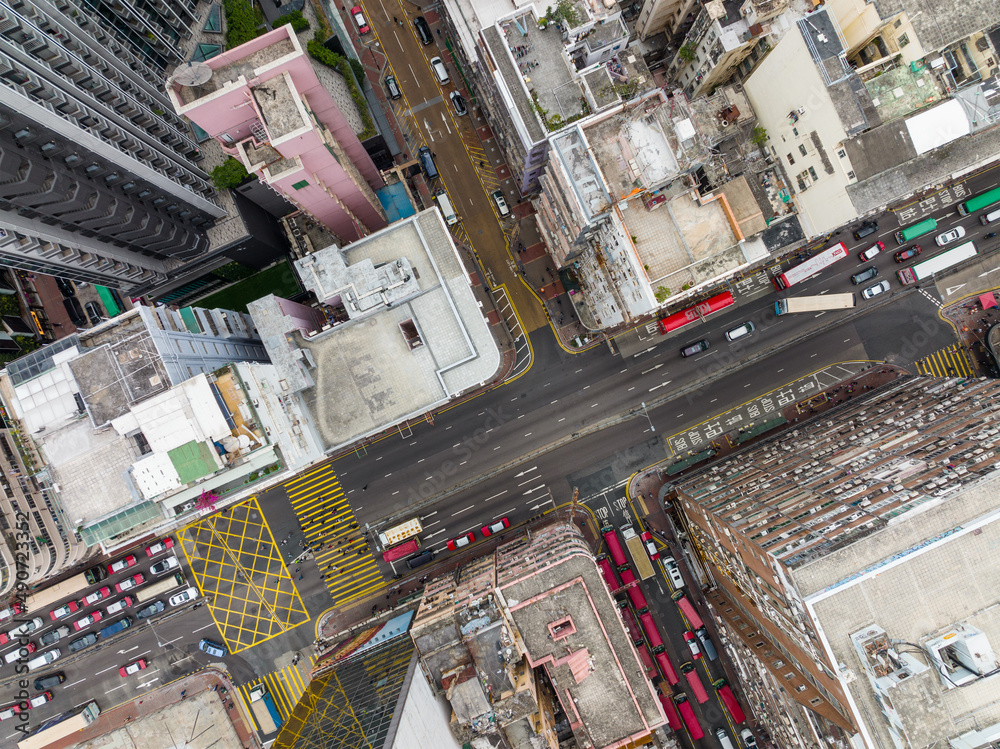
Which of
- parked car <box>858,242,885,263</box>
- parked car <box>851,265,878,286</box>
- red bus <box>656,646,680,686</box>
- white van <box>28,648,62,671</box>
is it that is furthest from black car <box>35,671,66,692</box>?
parked car <box>858,242,885,263</box>

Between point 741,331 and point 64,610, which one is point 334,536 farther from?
point 741,331

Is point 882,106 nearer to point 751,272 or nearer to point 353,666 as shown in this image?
point 751,272

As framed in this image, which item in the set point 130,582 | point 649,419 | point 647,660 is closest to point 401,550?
point 647,660

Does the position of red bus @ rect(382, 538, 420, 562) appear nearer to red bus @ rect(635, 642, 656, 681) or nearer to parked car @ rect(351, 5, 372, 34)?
red bus @ rect(635, 642, 656, 681)

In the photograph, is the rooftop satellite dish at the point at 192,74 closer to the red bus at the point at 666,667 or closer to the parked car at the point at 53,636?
the parked car at the point at 53,636

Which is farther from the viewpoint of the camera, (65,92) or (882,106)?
(882,106)

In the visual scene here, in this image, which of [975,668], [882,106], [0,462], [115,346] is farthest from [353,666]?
[882,106]

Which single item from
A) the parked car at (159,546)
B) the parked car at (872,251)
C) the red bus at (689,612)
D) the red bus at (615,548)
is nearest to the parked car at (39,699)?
the parked car at (159,546)
